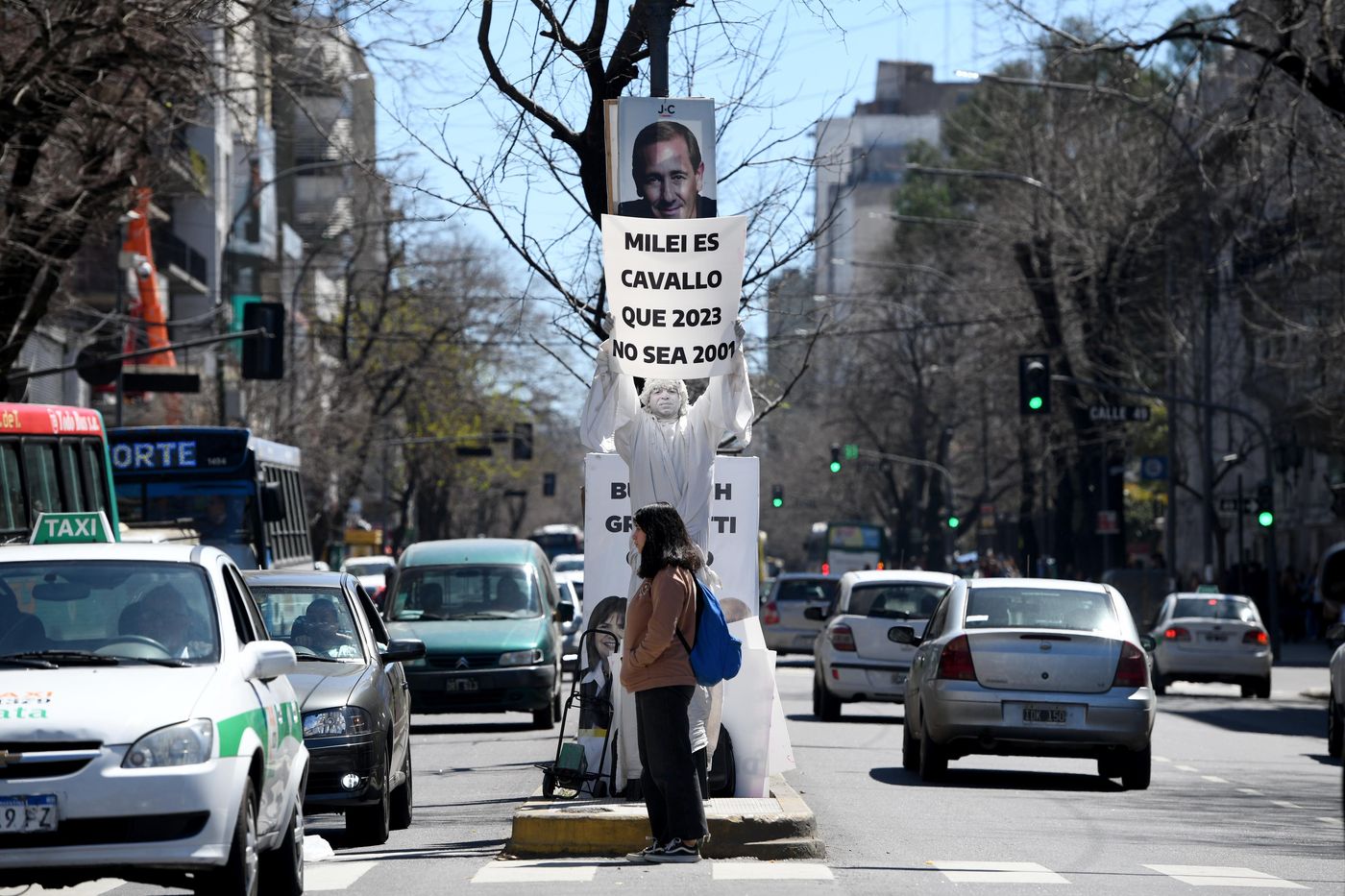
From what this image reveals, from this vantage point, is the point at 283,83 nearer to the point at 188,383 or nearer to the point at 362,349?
the point at 188,383

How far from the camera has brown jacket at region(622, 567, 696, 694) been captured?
409 inches

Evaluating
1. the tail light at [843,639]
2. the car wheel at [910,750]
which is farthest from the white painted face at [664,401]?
the tail light at [843,639]

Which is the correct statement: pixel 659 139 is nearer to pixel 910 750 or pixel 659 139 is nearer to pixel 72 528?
pixel 72 528

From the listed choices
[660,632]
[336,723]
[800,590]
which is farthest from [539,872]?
[800,590]

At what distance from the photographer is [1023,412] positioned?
37.6 meters

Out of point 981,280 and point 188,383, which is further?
point 981,280

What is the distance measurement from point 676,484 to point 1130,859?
3080 mm

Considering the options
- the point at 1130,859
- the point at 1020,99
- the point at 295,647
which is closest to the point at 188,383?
the point at 1020,99

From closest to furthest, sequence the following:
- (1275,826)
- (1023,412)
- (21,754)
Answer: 1. (21,754)
2. (1275,826)
3. (1023,412)

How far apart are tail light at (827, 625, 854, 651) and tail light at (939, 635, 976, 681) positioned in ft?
24.8

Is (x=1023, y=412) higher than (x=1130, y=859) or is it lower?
higher

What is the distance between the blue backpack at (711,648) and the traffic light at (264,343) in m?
23.3

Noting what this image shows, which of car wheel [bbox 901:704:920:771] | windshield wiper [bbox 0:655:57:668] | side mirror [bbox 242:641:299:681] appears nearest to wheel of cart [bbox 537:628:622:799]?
side mirror [bbox 242:641:299:681]

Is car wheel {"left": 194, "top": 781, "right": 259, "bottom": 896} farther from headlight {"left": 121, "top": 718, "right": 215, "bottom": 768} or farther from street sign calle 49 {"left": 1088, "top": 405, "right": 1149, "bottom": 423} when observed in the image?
street sign calle 49 {"left": 1088, "top": 405, "right": 1149, "bottom": 423}
